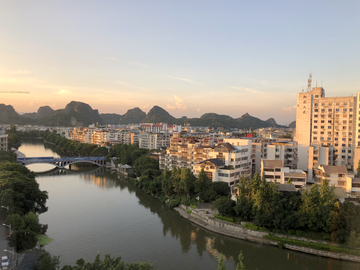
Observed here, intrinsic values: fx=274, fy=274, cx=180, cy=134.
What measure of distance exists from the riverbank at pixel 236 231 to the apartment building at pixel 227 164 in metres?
1.37

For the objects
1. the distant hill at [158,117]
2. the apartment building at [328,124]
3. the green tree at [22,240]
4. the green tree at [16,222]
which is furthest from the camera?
the distant hill at [158,117]

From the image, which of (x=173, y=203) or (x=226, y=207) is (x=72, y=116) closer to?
(x=173, y=203)

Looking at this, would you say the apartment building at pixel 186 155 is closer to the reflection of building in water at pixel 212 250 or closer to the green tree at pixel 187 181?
the green tree at pixel 187 181

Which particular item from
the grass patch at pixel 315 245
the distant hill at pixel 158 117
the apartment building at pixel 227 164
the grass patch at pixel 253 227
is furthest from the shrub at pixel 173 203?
the distant hill at pixel 158 117

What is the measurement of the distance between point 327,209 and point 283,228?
3.14 feet

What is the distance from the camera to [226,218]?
21.6 ft

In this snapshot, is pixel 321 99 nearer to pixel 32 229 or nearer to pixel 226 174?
pixel 226 174

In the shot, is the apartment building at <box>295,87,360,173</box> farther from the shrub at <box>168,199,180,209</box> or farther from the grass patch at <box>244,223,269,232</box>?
the shrub at <box>168,199,180,209</box>

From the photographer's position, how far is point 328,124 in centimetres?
1108

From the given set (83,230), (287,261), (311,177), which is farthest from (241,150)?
(83,230)

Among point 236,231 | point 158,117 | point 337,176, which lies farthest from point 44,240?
point 158,117

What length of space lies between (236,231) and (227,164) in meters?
2.75

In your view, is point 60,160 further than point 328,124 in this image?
Yes

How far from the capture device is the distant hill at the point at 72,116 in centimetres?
5040
